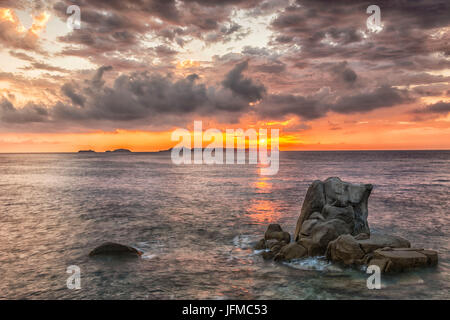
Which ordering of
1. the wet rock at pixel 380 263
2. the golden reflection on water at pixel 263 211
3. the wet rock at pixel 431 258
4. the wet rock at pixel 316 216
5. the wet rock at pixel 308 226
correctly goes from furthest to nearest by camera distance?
the golden reflection on water at pixel 263 211 → the wet rock at pixel 316 216 → the wet rock at pixel 308 226 → the wet rock at pixel 431 258 → the wet rock at pixel 380 263

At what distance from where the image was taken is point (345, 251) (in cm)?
1777

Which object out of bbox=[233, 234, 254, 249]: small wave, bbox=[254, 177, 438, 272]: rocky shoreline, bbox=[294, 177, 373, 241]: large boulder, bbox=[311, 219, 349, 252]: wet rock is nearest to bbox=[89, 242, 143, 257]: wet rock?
bbox=[233, 234, 254, 249]: small wave

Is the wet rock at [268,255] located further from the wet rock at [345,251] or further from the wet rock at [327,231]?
the wet rock at [345,251]

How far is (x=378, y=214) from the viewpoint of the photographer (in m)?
34.5

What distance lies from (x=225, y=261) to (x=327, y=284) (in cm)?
631

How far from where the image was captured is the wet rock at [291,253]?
62.2 feet

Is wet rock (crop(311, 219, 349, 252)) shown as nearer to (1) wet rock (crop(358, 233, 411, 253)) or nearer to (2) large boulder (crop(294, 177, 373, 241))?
(1) wet rock (crop(358, 233, 411, 253))

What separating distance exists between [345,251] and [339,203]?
6.03 metres

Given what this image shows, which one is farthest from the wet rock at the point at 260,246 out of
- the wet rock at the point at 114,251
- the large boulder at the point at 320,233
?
the wet rock at the point at 114,251

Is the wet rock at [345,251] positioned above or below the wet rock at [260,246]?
above

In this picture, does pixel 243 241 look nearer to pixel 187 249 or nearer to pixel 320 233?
pixel 187 249

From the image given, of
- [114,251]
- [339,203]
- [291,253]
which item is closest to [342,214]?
[339,203]
